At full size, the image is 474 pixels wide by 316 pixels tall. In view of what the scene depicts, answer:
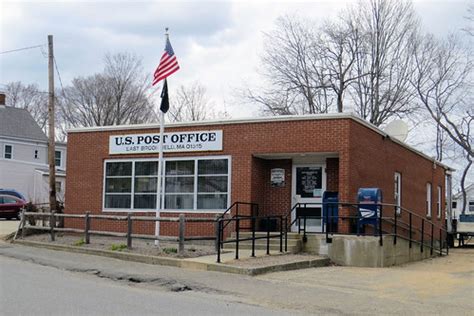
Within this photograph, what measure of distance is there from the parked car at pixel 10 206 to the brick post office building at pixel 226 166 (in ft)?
48.5

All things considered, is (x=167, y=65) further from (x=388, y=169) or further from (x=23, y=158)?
(x=23, y=158)

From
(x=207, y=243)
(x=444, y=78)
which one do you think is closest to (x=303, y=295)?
(x=207, y=243)

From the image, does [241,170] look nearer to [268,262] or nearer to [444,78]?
[268,262]

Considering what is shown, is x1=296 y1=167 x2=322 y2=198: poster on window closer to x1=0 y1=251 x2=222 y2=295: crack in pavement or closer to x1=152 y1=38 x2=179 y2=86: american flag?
x1=152 y1=38 x2=179 y2=86: american flag

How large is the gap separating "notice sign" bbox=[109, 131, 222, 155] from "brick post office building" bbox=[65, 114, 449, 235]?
3cm

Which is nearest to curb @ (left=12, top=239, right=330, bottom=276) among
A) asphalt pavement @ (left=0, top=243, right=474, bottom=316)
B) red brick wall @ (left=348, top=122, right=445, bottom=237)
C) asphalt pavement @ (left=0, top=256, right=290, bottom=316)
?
asphalt pavement @ (left=0, top=243, right=474, bottom=316)

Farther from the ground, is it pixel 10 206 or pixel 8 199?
pixel 8 199

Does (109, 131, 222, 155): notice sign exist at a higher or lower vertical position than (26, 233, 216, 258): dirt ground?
higher

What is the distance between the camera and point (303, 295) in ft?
35.2

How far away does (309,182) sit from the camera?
739 inches

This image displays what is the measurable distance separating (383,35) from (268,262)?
28657 mm

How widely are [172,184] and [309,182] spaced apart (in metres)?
4.67

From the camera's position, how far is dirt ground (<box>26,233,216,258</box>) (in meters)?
15.1

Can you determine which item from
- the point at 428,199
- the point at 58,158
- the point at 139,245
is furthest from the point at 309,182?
the point at 58,158
